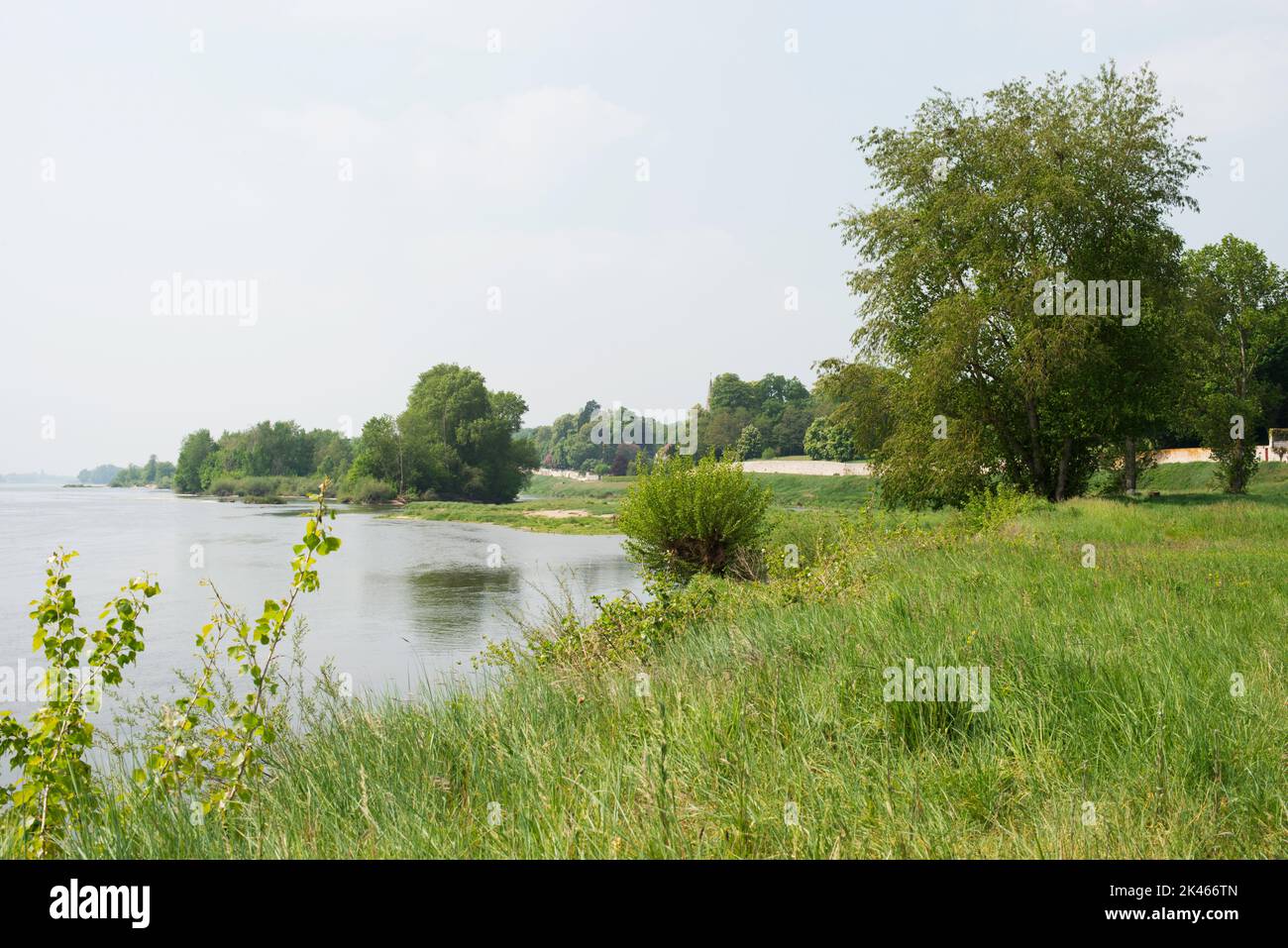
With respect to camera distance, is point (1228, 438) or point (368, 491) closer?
point (1228, 438)

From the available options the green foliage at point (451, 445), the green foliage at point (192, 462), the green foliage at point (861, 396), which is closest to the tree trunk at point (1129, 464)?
the green foliage at point (861, 396)

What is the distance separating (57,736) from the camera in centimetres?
419

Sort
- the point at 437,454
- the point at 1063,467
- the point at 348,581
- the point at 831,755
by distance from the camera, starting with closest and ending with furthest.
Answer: the point at 831,755 → the point at 348,581 → the point at 1063,467 → the point at 437,454

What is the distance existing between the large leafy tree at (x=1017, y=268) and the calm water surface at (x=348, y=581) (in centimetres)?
1046

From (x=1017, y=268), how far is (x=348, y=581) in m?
20.6

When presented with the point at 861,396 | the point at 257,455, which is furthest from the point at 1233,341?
the point at 257,455

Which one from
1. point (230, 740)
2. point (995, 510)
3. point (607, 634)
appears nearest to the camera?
point (230, 740)

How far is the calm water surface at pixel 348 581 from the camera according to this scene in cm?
1391

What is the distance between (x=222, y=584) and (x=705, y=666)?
1909cm

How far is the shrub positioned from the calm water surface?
1.70m

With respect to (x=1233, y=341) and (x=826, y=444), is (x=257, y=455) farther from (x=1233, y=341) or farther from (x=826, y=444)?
(x=1233, y=341)

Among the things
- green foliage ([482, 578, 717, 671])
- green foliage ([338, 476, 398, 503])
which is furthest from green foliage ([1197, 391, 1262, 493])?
green foliage ([338, 476, 398, 503])
